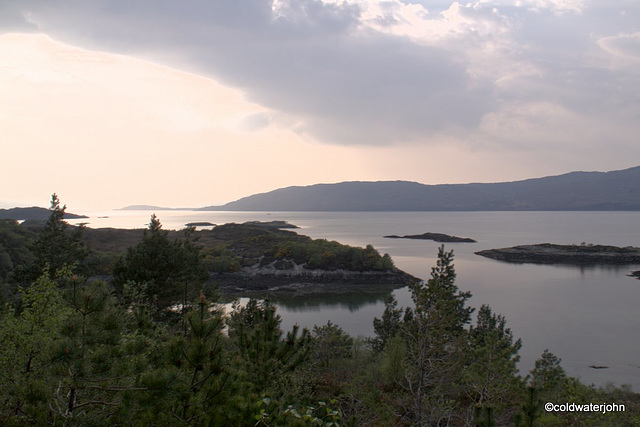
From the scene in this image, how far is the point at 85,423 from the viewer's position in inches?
209

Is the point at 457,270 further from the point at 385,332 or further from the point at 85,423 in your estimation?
the point at 85,423

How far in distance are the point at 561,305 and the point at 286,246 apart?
44.2 m

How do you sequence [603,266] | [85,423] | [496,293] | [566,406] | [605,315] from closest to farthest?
[85,423]
[566,406]
[605,315]
[496,293]
[603,266]

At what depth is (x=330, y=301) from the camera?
52250 millimetres

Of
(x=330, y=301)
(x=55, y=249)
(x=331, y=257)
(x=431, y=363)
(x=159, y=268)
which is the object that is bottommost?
(x=330, y=301)

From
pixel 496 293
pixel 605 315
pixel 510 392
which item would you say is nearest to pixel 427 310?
pixel 510 392

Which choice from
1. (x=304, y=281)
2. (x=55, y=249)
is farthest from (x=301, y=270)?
(x=55, y=249)

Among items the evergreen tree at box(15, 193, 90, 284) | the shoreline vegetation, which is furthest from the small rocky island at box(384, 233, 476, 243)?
the evergreen tree at box(15, 193, 90, 284)

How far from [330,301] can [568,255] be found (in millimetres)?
62249

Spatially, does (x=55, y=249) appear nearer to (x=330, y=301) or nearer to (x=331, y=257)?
(x=330, y=301)

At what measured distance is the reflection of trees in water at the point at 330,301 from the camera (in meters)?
49.1

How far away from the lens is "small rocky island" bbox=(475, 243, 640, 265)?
83.7m

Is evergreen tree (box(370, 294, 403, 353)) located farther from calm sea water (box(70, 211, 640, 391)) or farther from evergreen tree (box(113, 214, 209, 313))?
evergreen tree (box(113, 214, 209, 313))

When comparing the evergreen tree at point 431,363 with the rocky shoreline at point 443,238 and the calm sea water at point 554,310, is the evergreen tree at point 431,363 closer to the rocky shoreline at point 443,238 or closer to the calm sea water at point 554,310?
the calm sea water at point 554,310
